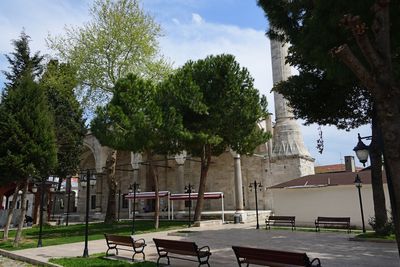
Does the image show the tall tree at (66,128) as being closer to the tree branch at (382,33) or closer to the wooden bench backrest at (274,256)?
the wooden bench backrest at (274,256)

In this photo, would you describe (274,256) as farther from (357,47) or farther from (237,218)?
(237,218)

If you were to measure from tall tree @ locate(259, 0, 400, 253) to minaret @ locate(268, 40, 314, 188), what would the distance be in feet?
48.1

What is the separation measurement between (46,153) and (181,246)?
25.9 ft

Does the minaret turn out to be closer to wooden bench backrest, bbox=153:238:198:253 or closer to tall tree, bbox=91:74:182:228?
tall tree, bbox=91:74:182:228

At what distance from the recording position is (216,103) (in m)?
18.8

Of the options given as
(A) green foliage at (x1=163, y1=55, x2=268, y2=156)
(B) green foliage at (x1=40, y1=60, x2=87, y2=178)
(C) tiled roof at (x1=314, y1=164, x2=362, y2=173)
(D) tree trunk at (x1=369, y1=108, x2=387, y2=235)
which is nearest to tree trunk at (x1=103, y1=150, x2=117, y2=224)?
(B) green foliage at (x1=40, y1=60, x2=87, y2=178)

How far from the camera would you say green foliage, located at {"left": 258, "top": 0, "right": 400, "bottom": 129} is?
595 centimetres

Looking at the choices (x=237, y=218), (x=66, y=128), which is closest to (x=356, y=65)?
(x=237, y=218)

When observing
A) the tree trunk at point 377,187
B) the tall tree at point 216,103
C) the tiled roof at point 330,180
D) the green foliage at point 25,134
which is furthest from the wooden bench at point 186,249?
A: the tiled roof at point 330,180

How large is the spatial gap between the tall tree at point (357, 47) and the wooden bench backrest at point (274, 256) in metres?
1.73

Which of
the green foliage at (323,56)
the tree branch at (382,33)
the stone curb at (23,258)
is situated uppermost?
the green foliage at (323,56)

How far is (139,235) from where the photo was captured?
15.8 m

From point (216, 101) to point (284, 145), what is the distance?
10441mm

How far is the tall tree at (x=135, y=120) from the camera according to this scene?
17469 mm
